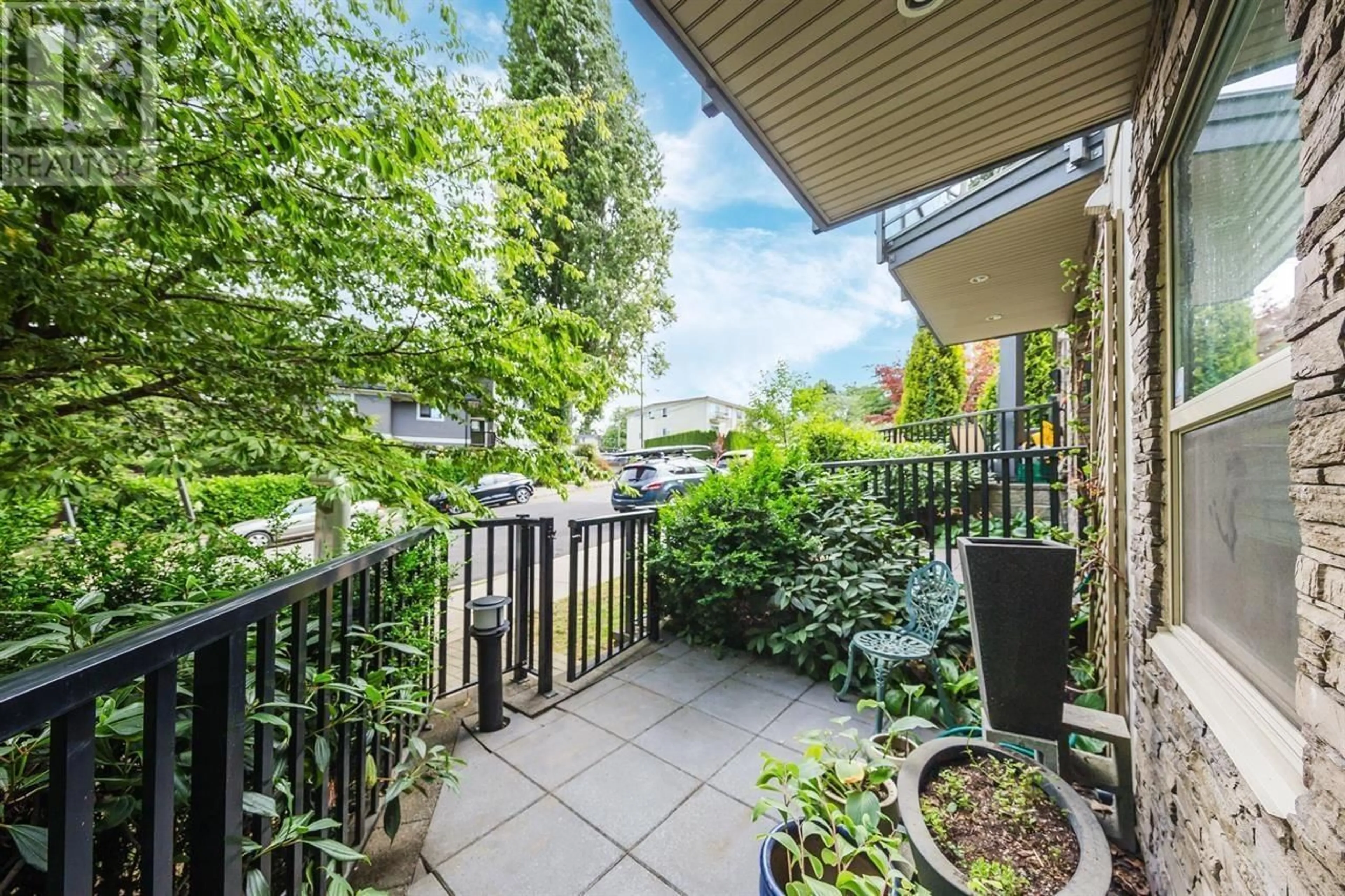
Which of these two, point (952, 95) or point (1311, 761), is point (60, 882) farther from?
point (952, 95)

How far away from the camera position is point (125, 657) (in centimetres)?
63

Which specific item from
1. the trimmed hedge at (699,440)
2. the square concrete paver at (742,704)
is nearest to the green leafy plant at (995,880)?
the square concrete paver at (742,704)

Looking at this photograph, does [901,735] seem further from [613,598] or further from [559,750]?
[613,598]

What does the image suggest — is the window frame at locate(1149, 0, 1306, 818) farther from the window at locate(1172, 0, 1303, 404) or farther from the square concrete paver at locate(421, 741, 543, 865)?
the square concrete paver at locate(421, 741, 543, 865)

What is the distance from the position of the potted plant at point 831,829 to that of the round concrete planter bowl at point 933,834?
62 millimetres

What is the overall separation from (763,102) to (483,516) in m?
2.42

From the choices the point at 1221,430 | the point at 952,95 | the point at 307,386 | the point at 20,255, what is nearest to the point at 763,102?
the point at 952,95

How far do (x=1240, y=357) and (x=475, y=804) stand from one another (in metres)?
2.75

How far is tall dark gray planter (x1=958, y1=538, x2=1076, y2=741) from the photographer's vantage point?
176cm

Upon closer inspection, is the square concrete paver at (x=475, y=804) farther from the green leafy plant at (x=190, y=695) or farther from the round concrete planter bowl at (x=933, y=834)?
the round concrete planter bowl at (x=933, y=834)

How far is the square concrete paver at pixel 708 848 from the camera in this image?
155cm

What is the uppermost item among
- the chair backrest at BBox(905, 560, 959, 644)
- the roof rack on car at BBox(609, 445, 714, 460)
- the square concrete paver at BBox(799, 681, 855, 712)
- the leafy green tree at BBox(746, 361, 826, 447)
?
the leafy green tree at BBox(746, 361, 826, 447)

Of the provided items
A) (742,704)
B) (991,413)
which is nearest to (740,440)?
(991,413)

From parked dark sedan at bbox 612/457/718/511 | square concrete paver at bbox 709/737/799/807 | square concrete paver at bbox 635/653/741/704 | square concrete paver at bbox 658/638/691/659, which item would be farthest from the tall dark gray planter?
parked dark sedan at bbox 612/457/718/511
